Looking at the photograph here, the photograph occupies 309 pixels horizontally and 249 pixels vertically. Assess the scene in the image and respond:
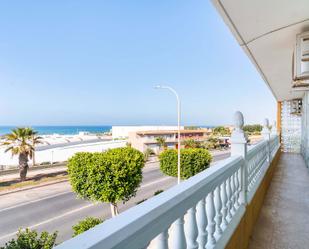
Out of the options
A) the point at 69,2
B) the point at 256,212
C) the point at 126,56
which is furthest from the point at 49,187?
the point at 126,56

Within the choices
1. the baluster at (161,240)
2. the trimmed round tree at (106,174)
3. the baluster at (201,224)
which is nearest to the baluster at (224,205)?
the baluster at (201,224)

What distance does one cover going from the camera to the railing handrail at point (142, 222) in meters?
0.58

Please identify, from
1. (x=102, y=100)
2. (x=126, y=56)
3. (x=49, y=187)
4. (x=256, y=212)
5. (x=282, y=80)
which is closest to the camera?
(x=256, y=212)

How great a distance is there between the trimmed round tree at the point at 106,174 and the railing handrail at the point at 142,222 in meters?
10.1

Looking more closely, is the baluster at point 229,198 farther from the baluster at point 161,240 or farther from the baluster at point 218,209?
the baluster at point 161,240

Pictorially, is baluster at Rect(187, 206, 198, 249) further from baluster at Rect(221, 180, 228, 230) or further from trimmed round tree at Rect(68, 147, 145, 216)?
trimmed round tree at Rect(68, 147, 145, 216)

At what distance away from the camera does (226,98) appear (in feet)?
97.7

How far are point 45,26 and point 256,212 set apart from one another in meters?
36.3

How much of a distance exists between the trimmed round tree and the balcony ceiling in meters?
8.69

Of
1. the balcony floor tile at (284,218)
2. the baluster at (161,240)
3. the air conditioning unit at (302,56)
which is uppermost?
the air conditioning unit at (302,56)

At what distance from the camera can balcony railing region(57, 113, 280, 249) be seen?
0.62 meters

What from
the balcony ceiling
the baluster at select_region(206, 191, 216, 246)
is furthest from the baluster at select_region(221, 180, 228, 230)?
the balcony ceiling

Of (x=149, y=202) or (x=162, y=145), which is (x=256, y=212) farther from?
(x=162, y=145)

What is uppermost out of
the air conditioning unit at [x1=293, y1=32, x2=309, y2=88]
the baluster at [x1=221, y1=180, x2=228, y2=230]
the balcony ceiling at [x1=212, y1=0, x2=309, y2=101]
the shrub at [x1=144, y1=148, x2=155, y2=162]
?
the balcony ceiling at [x1=212, y1=0, x2=309, y2=101]
